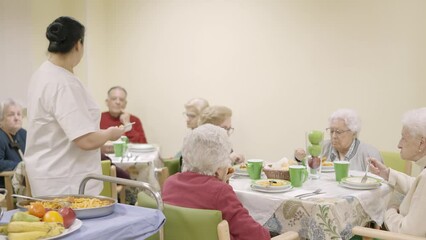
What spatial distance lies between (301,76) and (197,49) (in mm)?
1160

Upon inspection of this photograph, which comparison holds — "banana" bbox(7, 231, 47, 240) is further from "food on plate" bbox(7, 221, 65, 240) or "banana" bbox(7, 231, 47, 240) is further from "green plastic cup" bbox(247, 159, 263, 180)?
"green plastic cup" bbox(247, 159, 263, 180)

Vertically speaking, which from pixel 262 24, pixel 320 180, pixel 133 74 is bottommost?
pixel 320 180

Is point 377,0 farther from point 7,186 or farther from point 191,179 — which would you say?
point 7,186

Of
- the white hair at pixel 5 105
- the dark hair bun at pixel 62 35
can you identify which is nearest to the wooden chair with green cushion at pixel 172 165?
the white hair at pixel 5 105

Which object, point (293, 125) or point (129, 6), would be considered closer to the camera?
point (293, 125)

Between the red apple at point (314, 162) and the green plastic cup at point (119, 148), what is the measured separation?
5.22 feet

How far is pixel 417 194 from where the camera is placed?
6.53 feet

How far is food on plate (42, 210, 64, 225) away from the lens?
1424 mm

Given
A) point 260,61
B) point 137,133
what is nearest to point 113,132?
point 260,61

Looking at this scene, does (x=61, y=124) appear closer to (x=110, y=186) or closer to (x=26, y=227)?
(x=26, y=227)

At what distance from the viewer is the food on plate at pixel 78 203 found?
162 cm

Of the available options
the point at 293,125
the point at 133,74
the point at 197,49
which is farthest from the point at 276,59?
the point at 133,74

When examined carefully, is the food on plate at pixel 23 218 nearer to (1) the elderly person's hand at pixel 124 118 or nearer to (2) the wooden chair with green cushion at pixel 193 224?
(2) the wooden chair with green cushion at pixel 193 224

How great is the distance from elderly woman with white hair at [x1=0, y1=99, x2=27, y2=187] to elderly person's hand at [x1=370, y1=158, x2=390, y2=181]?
2.57 m
